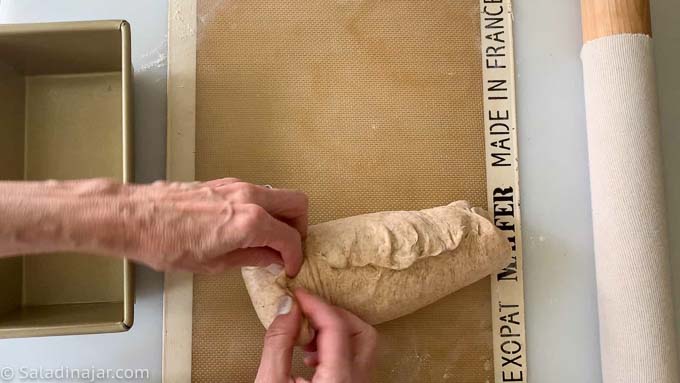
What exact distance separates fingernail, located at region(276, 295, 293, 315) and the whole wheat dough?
11 mm

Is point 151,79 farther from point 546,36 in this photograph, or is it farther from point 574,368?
point 574,368

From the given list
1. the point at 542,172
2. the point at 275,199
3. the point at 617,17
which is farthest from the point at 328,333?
the point at 617,17

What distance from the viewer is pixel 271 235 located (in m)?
0.93

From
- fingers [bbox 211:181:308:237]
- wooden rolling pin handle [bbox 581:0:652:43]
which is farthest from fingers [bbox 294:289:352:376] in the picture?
wooden rolling pin handle [bbox 581:0:652:43]

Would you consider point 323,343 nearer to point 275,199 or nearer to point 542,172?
point 275,199

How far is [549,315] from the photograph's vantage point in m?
1.28

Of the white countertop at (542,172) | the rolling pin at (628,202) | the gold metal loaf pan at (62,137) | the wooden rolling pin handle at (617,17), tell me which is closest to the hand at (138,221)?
the gold metal loaf pan at (62,137)

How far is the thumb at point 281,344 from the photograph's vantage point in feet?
3.43

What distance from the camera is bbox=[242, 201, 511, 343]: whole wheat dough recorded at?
1.09m

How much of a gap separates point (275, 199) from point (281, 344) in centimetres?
27

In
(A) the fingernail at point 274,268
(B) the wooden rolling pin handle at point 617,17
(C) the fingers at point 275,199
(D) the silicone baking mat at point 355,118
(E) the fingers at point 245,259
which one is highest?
(B) the wooden rolling pin handle at point 617,17

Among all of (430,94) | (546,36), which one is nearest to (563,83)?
(546,36)

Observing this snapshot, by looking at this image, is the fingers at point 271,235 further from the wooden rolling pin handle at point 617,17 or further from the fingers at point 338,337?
the wooden rolling pin handle at point 617,17

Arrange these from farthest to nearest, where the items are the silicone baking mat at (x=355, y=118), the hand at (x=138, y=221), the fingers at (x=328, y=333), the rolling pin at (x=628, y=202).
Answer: the silicone baking mat at (x=355, y=118) < the rolling pin at (x=628, y=202) < the fingers at (x=328, y=333) < the hand at (x=138, y=221)
